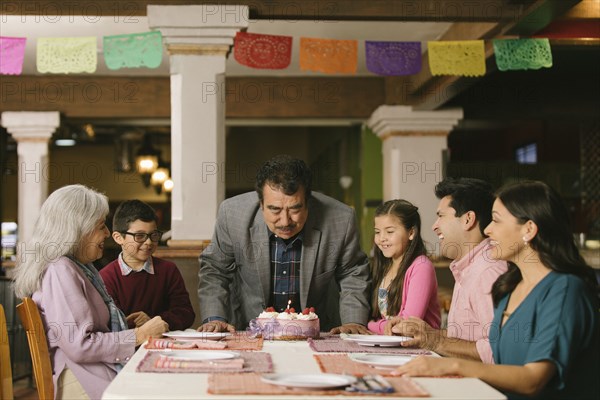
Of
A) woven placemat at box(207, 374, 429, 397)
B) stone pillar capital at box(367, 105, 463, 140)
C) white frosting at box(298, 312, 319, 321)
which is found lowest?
woven placemat at box(207, 374, 429, 397)

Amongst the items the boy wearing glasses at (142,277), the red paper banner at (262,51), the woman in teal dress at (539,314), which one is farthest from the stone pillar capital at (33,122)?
the woman in teal dress at (539,314)

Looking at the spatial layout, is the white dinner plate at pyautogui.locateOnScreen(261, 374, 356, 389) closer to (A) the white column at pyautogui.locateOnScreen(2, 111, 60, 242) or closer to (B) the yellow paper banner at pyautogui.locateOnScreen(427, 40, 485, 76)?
(B) the yellow paper banner at pyautogui.locateOnScreen(427, 40, 485, 76)

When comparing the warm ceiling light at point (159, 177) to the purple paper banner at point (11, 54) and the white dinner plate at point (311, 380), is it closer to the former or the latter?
the purple paper banner at point (11, 54)

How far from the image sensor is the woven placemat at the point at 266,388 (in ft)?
6.36

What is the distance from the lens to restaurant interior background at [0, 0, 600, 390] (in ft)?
20.1

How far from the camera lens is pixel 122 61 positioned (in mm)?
6133

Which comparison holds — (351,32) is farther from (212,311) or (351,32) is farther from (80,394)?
(80,394)

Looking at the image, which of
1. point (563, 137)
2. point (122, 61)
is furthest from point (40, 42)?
point (563, 137)

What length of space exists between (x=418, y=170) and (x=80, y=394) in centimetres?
707

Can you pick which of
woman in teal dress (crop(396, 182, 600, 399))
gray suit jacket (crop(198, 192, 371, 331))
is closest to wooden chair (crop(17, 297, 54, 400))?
gray suit jacket (crop(198, 192, 371, 331))

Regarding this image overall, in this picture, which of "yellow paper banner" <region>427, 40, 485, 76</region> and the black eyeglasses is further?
"yellow paper banner" <region>427, 40, 485, 76</region>

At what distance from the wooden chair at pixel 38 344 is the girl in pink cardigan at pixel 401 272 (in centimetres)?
135

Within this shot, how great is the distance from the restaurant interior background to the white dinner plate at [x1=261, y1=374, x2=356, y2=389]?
3.96 metres

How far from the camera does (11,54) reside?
20.6 ft
